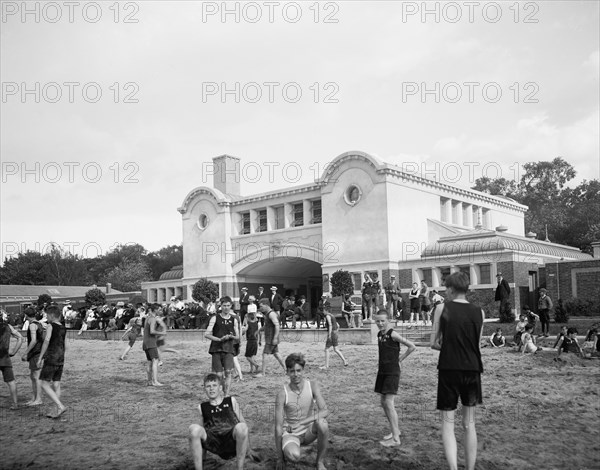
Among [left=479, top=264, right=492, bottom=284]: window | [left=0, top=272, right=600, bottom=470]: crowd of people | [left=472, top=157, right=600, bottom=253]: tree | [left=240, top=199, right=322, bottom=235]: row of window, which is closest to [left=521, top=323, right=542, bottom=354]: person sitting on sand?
[left=0, top=272, right=600, bottom=470]: crowd of people

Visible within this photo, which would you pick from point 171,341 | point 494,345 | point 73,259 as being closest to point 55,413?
point 494,345

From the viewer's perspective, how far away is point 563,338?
1578 cm

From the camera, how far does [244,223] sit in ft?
141

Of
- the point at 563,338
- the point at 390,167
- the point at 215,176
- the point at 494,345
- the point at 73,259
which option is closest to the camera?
the point at 563,338

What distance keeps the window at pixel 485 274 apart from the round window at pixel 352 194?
7801mm

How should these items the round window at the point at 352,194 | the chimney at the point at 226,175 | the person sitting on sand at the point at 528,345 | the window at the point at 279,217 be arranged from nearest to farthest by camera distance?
the person sitting on sand at the point at 528,345 < the round window at the point at 352,194 < the window at the point at 279,217 < the chimney at the point at 226,175

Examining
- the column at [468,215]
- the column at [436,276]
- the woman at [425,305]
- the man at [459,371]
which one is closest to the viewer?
the man at [459,371]

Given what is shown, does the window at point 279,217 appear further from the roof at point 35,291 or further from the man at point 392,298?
the roof at point 35,291

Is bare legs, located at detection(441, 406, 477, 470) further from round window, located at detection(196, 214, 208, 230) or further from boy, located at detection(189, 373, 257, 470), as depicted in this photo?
round window, located at detection(196, 214, 208, 230)

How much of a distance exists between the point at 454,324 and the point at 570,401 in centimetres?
567

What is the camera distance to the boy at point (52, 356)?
10156mm

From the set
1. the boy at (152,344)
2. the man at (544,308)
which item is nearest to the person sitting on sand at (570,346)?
the man at (544,308)

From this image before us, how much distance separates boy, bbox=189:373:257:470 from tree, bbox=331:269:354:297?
2645 cm

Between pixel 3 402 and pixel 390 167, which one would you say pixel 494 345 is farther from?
pixel 390 167
